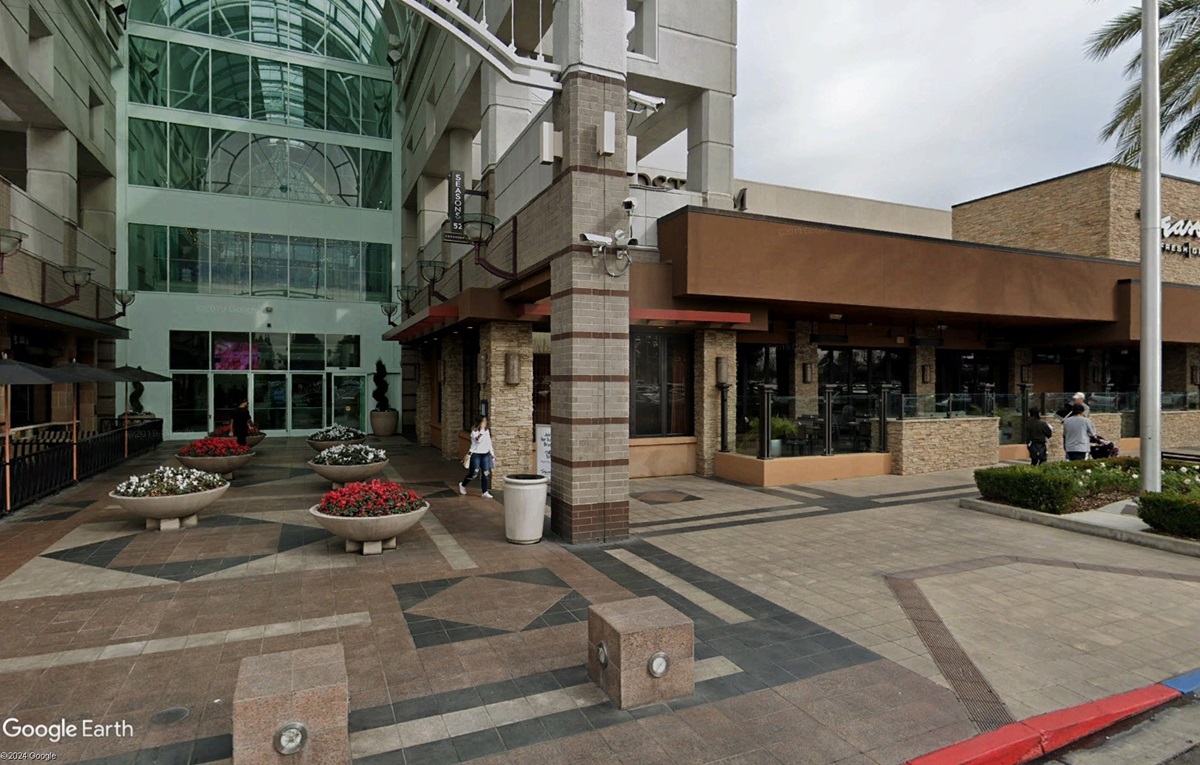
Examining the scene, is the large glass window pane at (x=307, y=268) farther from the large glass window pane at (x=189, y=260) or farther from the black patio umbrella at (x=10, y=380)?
the black patio umbrella at (x=10, y=380)

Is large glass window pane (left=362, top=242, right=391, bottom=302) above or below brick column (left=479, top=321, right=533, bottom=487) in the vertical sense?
above

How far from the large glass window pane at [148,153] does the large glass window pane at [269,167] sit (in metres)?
3.25

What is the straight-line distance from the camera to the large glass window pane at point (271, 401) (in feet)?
89.1

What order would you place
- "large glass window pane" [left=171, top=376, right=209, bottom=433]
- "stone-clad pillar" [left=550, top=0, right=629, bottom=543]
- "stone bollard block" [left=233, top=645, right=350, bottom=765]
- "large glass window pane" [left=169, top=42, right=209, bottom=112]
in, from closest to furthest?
"stone bollard block" [left=233, top=645, right=350, bottom=765] < "stone-clad pillar" [left=550, top=0, right=629, bottom=543] < "large glass window pane" [left=171, top=376, right=209, bottom=433] < "large glass window pane" [left=169, top=42, right=209, bottom=112]

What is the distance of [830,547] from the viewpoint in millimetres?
9836

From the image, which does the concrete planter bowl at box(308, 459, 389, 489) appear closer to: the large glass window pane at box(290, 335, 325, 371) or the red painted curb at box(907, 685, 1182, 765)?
the red painted curb at box(907, 685, 1182, 765)

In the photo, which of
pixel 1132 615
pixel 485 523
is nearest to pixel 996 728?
pixel 1132 615

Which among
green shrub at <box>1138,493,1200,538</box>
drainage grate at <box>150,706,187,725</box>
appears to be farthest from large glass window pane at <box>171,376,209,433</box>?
green shrub at <box>1138,493,1200,538</box>

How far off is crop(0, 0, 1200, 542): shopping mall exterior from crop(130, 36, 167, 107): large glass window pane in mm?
114

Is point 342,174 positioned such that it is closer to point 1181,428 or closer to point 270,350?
point 270,350

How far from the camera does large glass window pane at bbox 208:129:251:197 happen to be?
27.0 metres

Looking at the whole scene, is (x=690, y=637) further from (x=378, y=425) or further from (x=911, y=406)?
(x=378, y=425)

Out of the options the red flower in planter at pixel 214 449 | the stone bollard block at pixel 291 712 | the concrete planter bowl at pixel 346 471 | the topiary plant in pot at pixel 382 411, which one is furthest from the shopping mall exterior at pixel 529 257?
the stone bollard block at pixel 291 712

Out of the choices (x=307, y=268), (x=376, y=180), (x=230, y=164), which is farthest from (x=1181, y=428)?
(x=230, y=164)
